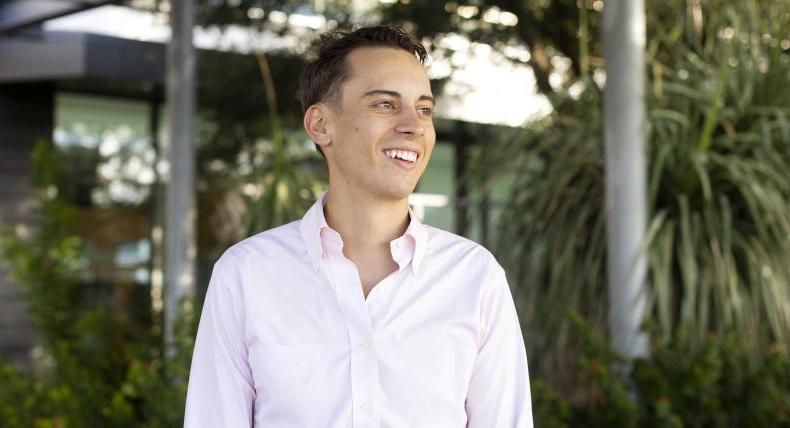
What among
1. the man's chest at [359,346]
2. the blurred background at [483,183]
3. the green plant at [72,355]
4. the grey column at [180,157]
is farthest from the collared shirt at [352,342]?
the grey column at [180,157]

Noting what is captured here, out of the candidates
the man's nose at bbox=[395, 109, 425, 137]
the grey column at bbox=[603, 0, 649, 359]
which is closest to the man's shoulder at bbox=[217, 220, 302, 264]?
the man's nose at bbox=[395, 109, 425, 137]

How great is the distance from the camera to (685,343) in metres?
3.82

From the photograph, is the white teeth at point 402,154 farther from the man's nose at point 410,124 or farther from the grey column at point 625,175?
the grey column at point 625,175

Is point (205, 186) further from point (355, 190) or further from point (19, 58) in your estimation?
point (355, 190)

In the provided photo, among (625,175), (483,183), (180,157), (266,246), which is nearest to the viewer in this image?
(266,246)

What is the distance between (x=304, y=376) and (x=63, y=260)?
4674mm

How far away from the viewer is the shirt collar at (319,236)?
1.62 metres

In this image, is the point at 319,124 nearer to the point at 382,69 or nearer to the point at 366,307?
the point at 382,69

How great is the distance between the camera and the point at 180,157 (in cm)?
533

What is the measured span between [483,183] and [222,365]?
3.17 m

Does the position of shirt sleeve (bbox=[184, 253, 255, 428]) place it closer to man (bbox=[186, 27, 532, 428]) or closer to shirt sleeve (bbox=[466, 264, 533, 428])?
man (bbox=[186, 27, 532, 428])

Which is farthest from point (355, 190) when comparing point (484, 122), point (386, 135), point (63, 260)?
point (484, 122)

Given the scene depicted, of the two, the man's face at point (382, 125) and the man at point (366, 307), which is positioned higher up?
the man's face at point (382, 125)

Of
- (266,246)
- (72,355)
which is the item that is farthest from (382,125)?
(72,355)
